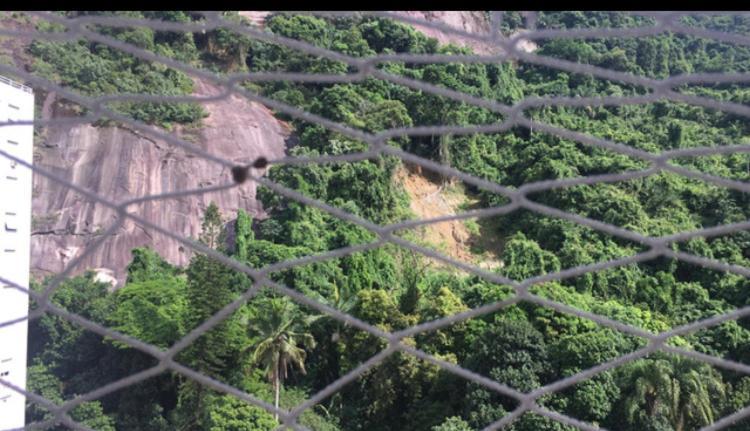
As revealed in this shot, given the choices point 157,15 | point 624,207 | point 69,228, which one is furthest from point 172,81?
point 624,207

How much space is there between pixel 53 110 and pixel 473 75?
4.50 m

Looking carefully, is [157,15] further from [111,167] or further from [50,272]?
[50,272]

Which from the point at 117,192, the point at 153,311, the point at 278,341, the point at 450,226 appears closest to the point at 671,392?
the point at 278,341

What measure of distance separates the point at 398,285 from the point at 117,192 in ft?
7.49

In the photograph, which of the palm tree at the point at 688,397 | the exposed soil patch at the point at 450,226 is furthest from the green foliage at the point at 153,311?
the palm tree at the point at 688,397

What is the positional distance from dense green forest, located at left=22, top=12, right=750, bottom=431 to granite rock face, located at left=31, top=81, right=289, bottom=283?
0.25 m

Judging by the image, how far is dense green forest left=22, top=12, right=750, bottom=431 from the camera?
3.79 m

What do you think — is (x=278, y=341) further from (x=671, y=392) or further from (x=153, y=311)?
(x=671, y=392)

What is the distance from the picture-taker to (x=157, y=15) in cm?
627

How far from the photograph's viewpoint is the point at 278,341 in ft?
13.4

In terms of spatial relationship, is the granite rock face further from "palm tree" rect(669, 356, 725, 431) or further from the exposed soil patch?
"palm tree" rect(669, 356, 725, 431)

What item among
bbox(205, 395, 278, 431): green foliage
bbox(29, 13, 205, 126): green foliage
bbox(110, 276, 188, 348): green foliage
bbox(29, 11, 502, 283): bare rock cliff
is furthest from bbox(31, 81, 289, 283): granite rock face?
Result: bbox(205, 395, 278, 431): green foliage

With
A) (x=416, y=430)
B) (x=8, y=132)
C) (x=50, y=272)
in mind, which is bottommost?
(x=50, y=272)

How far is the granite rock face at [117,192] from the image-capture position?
216 inches
